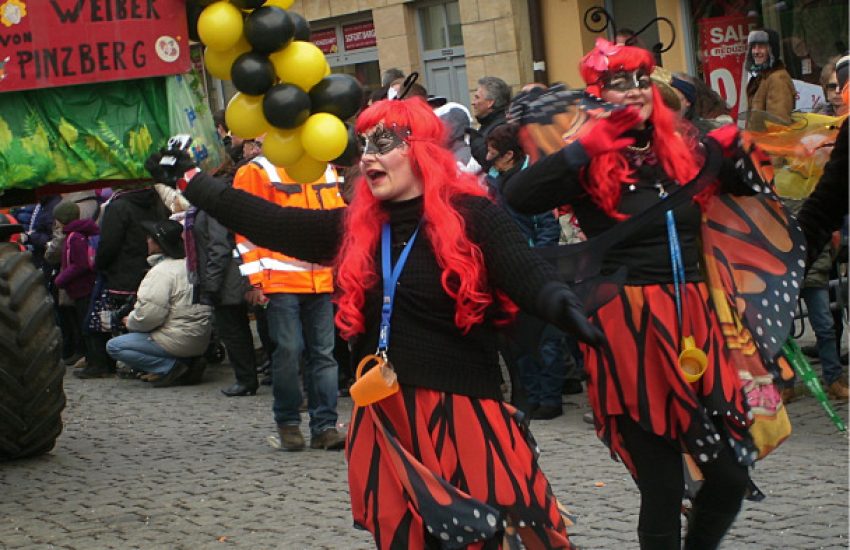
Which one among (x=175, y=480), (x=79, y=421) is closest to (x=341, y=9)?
(x=79, y=421)

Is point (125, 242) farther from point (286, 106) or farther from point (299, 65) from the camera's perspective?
point (286, 106)

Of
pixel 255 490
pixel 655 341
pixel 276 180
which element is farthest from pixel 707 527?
pixel 276 180

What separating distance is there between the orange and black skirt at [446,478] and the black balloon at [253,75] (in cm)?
128

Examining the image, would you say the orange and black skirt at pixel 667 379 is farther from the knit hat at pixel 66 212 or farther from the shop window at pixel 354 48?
the shop window at pixel 354 48

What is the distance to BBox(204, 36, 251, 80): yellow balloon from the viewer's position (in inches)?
205

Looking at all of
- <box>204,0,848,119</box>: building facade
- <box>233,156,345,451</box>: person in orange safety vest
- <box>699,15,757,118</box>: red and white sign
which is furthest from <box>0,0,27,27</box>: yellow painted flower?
<box>699,15,757,118</box>: red and white sign

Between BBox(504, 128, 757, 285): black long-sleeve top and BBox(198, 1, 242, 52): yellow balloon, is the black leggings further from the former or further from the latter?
BBox(198, 1, 242, 52): yellow balloon

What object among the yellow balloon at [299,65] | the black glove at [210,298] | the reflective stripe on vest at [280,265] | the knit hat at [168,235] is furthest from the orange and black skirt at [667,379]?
the knit hat at [168,235]

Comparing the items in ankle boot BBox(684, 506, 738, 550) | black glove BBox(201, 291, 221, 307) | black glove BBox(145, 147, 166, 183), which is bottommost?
ankle boot BBox(684, 506, 738, 550)

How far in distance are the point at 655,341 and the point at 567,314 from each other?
3.29 feet

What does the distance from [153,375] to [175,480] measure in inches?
152

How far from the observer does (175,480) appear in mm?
7984

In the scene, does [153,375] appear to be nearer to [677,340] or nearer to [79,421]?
[79,421]

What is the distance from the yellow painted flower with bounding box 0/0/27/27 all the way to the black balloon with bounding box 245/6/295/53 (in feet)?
7.75
